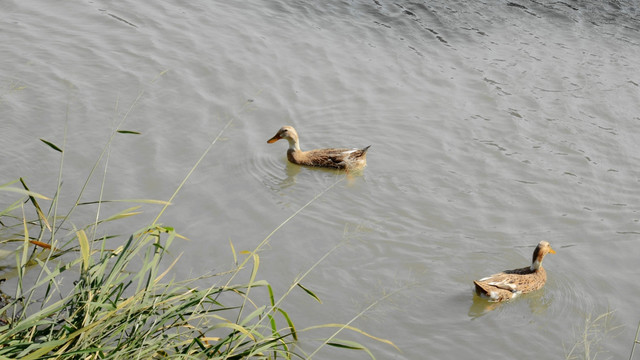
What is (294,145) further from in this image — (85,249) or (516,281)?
(85,249)

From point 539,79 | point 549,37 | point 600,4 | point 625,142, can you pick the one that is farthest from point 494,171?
point 600,4

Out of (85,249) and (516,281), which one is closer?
(85,249)

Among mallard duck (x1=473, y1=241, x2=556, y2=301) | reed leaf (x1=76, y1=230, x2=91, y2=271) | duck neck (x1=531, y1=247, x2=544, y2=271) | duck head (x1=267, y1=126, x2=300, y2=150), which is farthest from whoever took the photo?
duck head (x1=267, y1=126, x2=300, y2=150)

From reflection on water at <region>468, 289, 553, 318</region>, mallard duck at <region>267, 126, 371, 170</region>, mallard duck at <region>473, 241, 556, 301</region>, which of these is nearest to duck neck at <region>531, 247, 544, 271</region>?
mallard duck at <region>473, 241, 556, 301</region>

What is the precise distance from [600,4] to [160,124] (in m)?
8.21

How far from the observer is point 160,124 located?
8.62 metres

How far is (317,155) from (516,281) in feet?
9.09

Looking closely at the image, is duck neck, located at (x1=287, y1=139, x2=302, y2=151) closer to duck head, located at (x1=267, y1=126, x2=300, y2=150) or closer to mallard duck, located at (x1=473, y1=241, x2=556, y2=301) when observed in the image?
duck head, located at (x1=267, y1=126, x2=300, y2=150)

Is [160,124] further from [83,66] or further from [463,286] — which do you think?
[463,286]

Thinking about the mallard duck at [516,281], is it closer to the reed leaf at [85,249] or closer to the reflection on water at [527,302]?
the reflection on water at [527,302]

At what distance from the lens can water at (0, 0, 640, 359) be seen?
262 inches

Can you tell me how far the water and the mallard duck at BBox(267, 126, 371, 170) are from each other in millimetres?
121

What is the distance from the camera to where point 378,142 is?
9180mm

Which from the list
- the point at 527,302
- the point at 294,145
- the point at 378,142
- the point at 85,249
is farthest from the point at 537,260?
Answer: the point at 85,249
